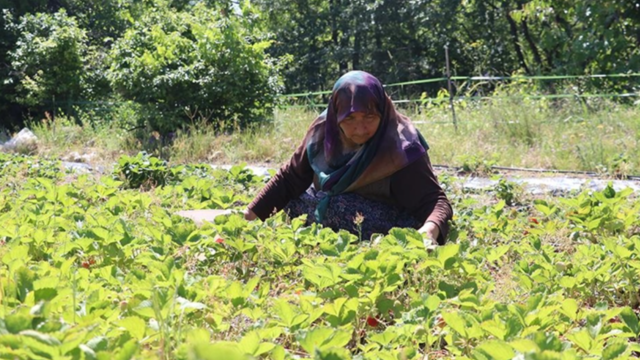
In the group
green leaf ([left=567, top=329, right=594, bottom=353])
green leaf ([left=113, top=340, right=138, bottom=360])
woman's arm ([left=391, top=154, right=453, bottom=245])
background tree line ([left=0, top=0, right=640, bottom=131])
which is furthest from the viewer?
background tree line ([left=0, top=0, right=640, bottom=131])

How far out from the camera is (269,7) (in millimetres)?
27828

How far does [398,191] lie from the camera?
3705 millimetres

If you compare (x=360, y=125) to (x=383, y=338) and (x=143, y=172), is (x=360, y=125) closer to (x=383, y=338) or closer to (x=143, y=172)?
(x=383, y=338)

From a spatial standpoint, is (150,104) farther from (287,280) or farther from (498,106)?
(287,280)

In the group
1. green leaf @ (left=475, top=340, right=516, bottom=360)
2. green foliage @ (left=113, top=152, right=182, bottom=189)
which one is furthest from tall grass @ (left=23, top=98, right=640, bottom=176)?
green leaf @ (left=475, top=340, right=516, bottom=360)

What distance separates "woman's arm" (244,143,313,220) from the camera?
399cm

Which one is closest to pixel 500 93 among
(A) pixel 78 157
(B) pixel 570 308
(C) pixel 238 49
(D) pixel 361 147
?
(C) pixel 238 49

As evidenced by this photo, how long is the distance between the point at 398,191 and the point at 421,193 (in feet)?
0.52

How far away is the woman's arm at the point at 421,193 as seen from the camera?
3473 mm

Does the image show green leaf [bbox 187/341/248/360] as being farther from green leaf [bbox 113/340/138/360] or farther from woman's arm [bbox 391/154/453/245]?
woman's arm [bbox 391/154/453/245]

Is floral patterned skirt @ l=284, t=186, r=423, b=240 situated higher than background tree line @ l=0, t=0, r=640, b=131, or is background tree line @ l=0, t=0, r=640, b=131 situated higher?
background tree line @ l=0, t=0, r=640, b=131

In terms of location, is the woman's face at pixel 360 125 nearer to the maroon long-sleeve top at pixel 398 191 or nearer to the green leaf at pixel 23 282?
the maroon long-sleeve top at pixel 398 191

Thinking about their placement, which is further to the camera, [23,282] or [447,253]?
[447,253]

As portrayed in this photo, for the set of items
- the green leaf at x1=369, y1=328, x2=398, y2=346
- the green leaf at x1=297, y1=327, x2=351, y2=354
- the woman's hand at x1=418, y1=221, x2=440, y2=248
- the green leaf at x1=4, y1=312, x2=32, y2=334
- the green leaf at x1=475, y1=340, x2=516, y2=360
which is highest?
the green leaf at x1=4, y1=312, x2=32, y2=334
